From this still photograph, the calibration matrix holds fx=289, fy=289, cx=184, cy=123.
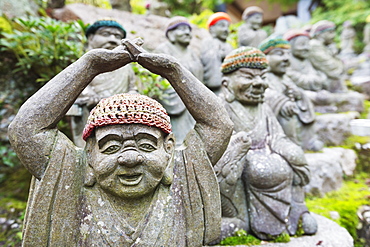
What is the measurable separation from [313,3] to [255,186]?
59.5 feet

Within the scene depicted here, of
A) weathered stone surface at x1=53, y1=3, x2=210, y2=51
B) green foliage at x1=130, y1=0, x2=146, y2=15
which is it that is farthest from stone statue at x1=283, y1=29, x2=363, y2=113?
green foliage at x1=130, y1=0, x2=146, y2=15

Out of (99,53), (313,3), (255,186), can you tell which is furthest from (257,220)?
(313,3)

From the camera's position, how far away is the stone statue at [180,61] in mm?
4695

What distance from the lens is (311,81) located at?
6695 millimetres

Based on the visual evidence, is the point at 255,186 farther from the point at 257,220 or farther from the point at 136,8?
the point at 136,8

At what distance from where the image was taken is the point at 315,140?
5508mm

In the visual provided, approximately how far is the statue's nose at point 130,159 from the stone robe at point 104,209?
329mm

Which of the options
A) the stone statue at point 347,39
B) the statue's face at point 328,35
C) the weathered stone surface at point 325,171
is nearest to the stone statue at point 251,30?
the statue's face at point 328,35

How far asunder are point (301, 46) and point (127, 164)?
5.66 m

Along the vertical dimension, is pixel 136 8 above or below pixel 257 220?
above

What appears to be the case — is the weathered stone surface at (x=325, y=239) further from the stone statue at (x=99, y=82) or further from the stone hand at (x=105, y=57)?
the stone statue at (x=99, y=82)

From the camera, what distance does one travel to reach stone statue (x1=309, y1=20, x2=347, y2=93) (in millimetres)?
7270

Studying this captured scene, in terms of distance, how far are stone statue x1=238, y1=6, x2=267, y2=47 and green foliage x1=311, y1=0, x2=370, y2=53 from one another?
359 inches

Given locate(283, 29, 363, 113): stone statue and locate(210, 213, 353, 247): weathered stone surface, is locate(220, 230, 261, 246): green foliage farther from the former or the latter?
locate(283, 29, 363, 113): stone statue
